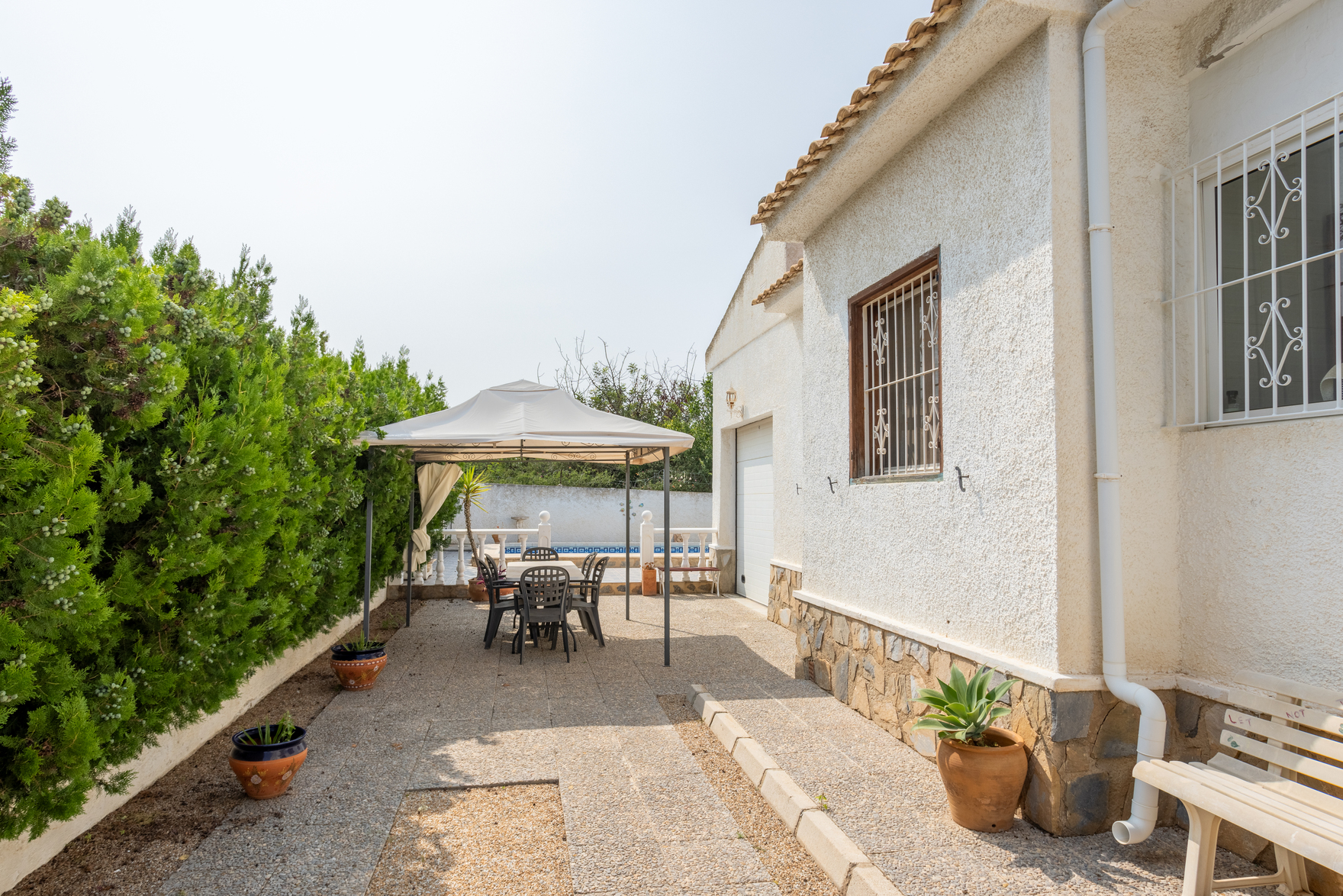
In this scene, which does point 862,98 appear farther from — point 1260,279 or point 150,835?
point 150,835

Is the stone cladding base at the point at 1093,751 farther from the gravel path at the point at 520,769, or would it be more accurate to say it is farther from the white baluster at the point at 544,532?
the white baluster at the point at 544,532

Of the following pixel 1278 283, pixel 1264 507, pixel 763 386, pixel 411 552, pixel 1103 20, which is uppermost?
pixel 1103 20

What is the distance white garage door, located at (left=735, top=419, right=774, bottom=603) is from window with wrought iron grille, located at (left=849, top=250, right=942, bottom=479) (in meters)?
4.22

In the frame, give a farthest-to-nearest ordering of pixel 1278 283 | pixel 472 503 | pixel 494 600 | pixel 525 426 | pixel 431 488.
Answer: pixel 472 503
pixel 431 488
pixel 494 600
pixel 525 426
pixel 1278 283

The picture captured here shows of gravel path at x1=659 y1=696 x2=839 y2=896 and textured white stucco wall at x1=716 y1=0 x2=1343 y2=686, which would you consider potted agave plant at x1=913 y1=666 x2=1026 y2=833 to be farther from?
gravel path at x1=659 y1=696 x2=839 y2=896

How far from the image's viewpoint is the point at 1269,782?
275 centimetres

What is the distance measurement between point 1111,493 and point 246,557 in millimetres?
4276

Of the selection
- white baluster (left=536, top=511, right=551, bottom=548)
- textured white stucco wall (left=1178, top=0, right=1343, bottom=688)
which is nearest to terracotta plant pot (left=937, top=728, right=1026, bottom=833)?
textured white stucco wall (left=1178, top=0, right=1343, bottom=688)

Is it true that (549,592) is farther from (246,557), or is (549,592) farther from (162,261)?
(162,261)

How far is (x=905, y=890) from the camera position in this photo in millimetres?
2816

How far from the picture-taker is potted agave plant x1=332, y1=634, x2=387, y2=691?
5.86 m

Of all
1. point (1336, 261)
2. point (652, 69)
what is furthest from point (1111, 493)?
point (652, 69)

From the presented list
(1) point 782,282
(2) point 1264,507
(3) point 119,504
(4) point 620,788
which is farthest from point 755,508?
(3) point 119,504

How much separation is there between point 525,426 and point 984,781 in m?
4.64
